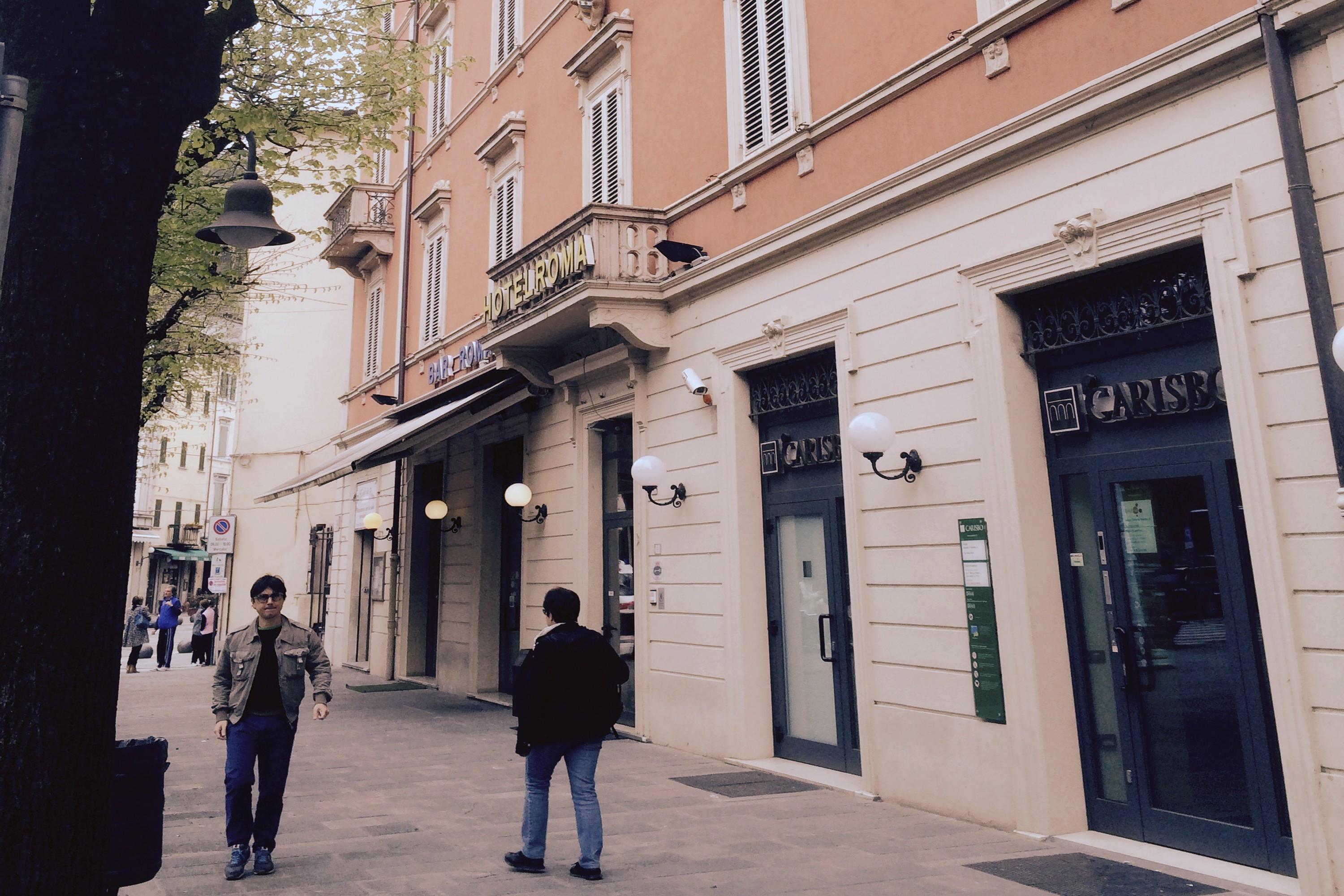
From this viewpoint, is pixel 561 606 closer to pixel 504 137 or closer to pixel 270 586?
pixel 270 586

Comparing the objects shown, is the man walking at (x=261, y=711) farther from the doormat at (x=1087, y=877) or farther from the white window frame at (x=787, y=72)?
the white window frame at (x=787, y=72)

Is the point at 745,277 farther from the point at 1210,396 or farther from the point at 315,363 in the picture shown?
the point at 315,363

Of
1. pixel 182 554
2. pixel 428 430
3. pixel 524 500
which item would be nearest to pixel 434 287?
pixel 428 430

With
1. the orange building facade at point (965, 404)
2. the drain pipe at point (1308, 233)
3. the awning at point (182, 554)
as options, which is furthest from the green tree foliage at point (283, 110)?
the awning at point (182, 554)

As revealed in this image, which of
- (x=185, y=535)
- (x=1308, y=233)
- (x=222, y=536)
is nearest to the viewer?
(x=1308, y=233)

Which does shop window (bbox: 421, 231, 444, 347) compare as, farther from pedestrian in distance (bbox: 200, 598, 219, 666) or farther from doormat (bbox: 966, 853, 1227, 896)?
doormat (bbox: 966, 853, 1227, 896)

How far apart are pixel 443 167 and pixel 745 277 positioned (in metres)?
10.4

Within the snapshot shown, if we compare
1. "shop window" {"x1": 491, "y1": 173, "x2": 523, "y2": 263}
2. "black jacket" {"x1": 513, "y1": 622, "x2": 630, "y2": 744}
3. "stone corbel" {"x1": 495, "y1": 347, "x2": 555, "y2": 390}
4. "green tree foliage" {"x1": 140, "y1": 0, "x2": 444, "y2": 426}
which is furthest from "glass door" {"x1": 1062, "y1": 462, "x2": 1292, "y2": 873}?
"shop window" {"x1": 491, "y1": 173, "x2": 523, "y2": 263}

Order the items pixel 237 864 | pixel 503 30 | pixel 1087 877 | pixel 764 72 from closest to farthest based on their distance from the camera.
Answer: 1. pixel 1087 877
2. pixel 237 864
3. pixel 764 72
4. pixel 503 30

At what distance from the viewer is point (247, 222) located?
654 centimetres

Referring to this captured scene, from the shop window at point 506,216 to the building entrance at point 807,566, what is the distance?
22.0 ft

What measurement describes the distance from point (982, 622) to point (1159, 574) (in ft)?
4.01

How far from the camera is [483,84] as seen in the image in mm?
16422

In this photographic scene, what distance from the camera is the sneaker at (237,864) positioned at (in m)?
5.57
